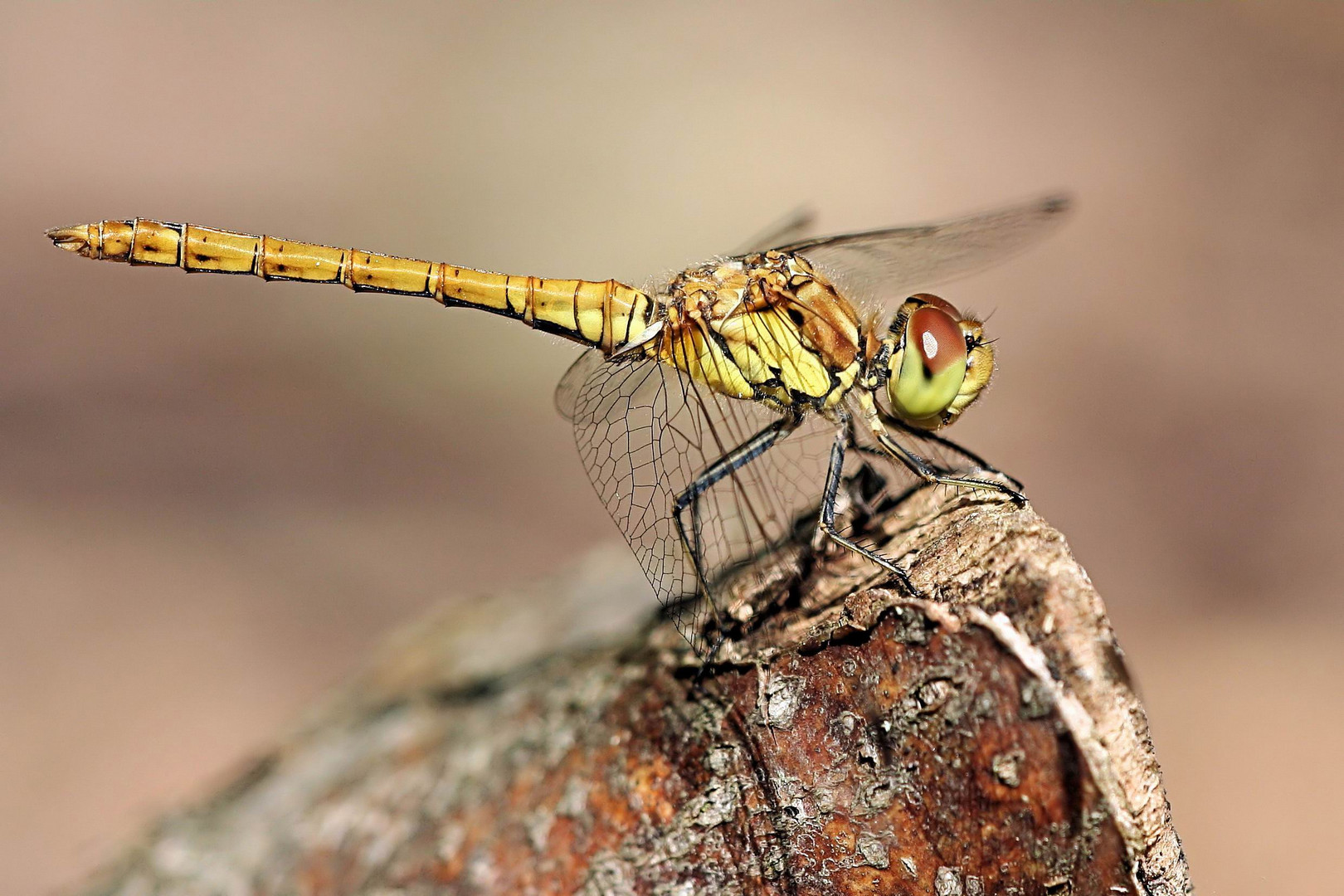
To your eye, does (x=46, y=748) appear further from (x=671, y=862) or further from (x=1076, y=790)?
(x=1076, y=790)

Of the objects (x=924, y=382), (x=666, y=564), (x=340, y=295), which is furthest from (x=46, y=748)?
(x=924, y=382)

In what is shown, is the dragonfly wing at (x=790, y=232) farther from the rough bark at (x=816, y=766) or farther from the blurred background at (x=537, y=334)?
the rough bark at (x=816, y=766)

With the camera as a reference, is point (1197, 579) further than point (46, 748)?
Yes

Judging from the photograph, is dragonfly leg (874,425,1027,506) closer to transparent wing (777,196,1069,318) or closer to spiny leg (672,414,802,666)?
spiny leg (672,414,802,666)

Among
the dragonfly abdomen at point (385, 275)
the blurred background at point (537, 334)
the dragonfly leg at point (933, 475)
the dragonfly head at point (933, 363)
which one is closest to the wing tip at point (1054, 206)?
the dragonfly head at point (933, 363)

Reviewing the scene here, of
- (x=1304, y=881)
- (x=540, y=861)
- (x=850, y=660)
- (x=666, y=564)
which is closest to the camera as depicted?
(x=850, y=660)

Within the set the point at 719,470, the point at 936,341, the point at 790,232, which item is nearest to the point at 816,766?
the point at 719,470
